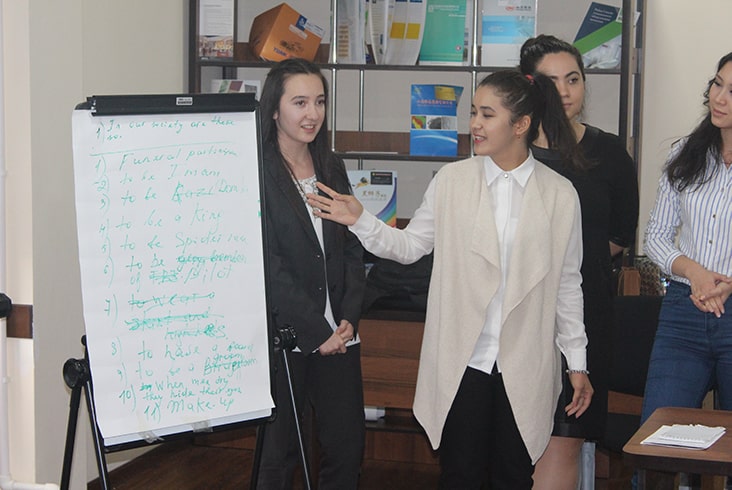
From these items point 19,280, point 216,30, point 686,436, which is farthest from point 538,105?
point 216,30

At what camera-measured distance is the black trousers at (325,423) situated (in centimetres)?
260

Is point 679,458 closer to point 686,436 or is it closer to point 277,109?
point 686,436

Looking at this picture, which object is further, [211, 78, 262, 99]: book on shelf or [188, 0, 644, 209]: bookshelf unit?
[211, 78, 262, 99]: book on shelf

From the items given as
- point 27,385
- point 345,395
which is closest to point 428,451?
point 345,395

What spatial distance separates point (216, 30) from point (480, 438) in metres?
2.78

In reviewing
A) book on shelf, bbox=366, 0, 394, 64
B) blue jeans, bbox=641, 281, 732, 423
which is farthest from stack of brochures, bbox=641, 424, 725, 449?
book on shelf, bbox=366, 0, 394, 64

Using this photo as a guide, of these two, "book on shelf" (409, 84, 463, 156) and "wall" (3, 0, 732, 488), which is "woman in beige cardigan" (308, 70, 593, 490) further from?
"book on shelf" (409, 84, 463, 156)

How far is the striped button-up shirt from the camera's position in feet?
8.07

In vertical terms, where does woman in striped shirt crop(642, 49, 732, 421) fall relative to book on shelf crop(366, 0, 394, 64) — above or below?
below

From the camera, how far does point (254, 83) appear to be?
4551 mm

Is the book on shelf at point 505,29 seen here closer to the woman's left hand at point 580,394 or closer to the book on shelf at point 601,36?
the book on shelf at point 601,36

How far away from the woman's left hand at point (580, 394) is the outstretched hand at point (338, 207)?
0.73m

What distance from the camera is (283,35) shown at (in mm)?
4465

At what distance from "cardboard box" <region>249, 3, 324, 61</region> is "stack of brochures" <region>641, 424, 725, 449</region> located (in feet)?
9.82
